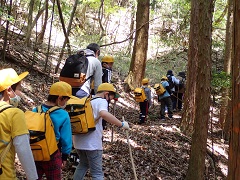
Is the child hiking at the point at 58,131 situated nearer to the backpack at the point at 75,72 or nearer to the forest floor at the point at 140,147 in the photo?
the forest floor at the point at 140,147

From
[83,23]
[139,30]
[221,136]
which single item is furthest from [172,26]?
[221,136]

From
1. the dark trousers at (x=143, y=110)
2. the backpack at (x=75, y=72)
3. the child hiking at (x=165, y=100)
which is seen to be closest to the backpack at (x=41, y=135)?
the backpack at (x=75, y=72)

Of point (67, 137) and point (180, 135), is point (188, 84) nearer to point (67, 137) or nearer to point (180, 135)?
point (180, 135)

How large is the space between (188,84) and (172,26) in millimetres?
20304

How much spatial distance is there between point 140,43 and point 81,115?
1139cm

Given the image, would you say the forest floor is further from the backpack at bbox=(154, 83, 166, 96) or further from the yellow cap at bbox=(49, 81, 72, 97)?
the yellow cap at bbox=(49, 81, 72, 97)

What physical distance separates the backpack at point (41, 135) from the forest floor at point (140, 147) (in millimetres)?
1941

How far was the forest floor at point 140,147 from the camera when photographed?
7.29 metres

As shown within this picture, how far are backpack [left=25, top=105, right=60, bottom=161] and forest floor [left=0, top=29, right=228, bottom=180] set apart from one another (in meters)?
1.94

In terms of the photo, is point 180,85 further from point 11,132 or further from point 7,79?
point 11,132

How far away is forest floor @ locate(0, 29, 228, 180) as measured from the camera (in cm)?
729

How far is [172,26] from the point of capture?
99.6ft

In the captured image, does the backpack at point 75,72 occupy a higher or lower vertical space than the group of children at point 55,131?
higher

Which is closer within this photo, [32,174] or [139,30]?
[32,174]
